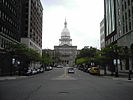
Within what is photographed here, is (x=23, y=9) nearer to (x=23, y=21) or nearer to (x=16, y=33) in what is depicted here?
(x=23, y=21)

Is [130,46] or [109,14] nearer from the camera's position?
[130,46]

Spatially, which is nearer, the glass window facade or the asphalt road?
the asphalt road

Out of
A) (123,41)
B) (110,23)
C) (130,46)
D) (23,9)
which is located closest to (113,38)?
(110,23)

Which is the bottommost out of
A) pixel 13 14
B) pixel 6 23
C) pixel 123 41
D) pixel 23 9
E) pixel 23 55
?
pixel 23 55

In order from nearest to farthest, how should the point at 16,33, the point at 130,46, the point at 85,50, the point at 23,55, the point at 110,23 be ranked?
the point at 23,55, the point at 130,46, the point at 16,33, the point at 110,23, the point at 85,50

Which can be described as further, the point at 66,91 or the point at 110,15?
the point at 110,15

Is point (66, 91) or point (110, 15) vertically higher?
point (110, 15)

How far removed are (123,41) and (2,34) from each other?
30776 millimetres

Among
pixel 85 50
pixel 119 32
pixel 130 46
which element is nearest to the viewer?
pixel 130 46

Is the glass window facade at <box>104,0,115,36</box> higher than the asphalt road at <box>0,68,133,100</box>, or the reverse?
the glass window facade at <box>104,0,115,36</box>

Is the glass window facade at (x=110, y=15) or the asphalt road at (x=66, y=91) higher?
the glass window facade at (x=110, y=15)

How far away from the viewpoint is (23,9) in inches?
3474

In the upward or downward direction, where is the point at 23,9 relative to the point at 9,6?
upward

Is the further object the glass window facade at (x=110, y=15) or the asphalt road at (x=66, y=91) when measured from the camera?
the glass window facade at (x=110, y=15)
